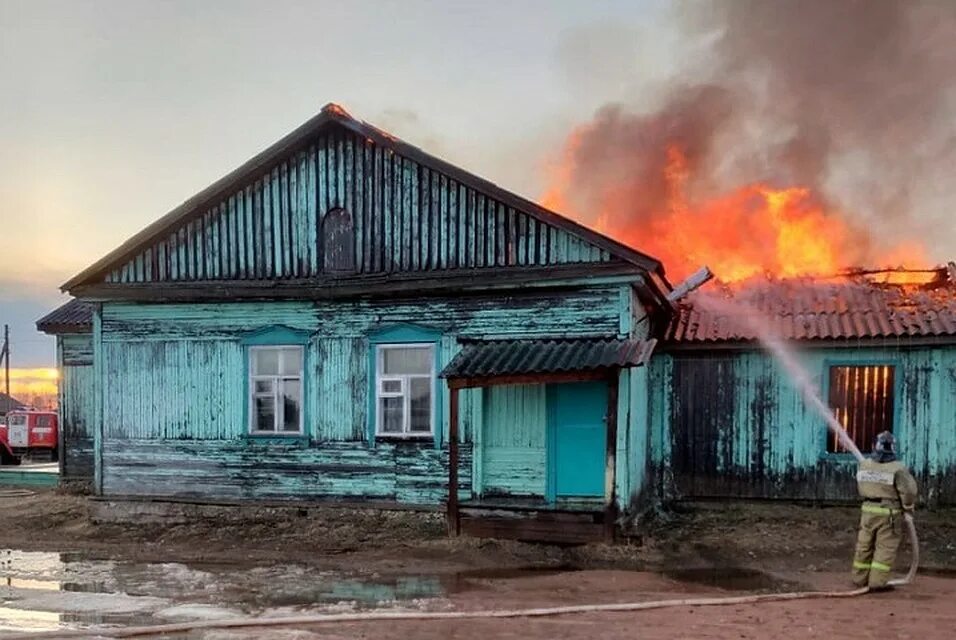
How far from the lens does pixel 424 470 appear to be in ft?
43.9

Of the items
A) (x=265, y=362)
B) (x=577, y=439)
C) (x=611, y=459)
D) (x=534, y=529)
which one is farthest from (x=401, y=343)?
(x=611, y=459)

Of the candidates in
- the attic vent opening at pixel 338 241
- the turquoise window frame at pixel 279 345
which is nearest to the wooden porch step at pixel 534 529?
the turquoise window frame at pixel 279 345

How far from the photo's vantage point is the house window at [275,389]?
14211mm

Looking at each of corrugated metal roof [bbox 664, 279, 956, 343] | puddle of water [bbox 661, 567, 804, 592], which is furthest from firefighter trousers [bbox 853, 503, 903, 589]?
corrugated metal roof [bbox 664, 279, 956, 343]

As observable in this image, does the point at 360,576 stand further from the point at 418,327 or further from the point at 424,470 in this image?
the point at 418,327

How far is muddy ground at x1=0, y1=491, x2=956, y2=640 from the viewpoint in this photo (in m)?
7.84

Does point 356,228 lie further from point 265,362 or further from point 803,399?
point 803,399

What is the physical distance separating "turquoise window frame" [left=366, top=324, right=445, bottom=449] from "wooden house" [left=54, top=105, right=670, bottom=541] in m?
0.03

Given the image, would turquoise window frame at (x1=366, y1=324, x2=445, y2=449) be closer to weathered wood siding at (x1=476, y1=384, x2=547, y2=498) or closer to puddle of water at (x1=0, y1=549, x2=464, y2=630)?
weathered wood siding at (x1=476, y1=384, x2=547, y2=498)

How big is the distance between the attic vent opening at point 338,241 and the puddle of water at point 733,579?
23.2ft

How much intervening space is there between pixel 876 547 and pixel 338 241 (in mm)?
9148

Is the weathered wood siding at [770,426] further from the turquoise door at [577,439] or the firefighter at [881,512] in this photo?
the firefighter at [881,512]

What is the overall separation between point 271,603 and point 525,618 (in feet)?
9.41

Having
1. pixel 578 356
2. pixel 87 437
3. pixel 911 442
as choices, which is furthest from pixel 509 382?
pixel 87 437
